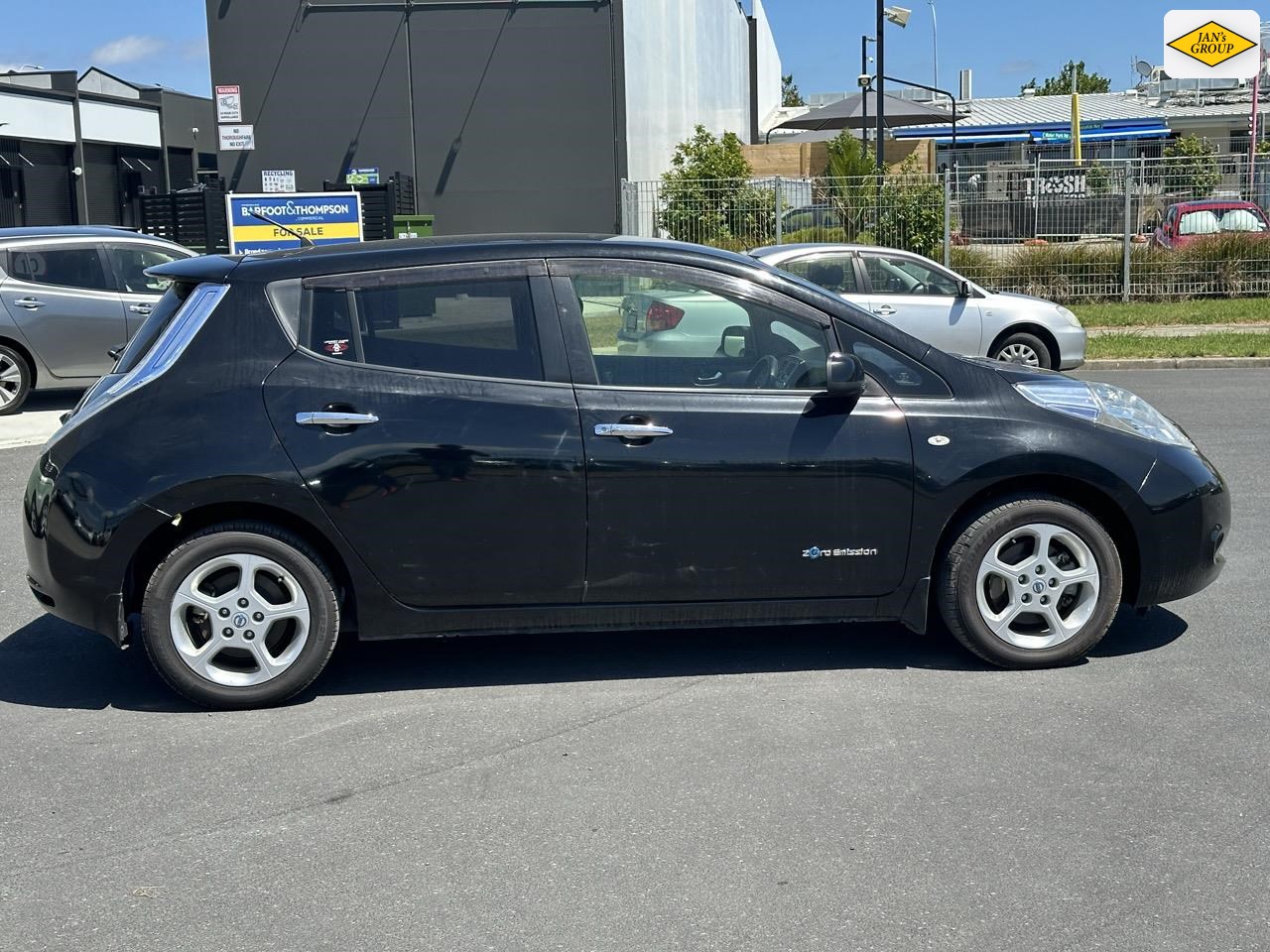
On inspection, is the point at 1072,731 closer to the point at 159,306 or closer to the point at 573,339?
the point at 573,339

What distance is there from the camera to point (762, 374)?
5480 mm

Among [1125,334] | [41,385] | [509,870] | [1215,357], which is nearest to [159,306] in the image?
[509,870]

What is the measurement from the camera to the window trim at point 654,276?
536 cm

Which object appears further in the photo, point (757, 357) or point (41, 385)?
point (41, 385)

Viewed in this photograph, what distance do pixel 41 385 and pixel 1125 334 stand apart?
13.2m

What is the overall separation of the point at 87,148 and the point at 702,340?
4487 centimetres

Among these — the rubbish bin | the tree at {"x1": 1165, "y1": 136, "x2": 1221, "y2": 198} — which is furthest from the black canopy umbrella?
the tree at {"x1": 1165, "y1": 136, "x2": 1221, "y2": 198}

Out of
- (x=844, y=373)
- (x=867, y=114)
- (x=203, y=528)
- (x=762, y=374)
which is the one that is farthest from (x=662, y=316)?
(x=867, y=114)

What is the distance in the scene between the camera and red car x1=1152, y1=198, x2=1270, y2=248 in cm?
2245

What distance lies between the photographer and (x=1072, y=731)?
493 centimetres

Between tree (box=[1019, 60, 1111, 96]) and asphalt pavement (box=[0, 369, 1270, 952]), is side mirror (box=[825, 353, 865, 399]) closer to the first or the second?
asphalt pavement (box=[0, 369, 1270, 952])

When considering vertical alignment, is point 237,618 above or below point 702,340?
below

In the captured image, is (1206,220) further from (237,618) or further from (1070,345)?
(237,618)

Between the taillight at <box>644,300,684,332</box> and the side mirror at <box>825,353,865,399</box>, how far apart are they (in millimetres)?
635
